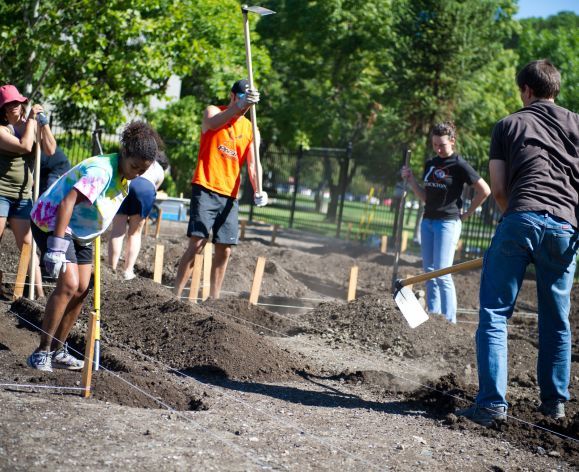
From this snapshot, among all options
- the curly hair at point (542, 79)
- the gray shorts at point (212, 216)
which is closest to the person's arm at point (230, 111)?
the gray shorts at point (212, 216)

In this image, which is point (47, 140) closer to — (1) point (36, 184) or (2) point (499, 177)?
(1) point (36, 184)

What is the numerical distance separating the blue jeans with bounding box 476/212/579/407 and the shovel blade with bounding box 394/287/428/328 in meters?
1.08

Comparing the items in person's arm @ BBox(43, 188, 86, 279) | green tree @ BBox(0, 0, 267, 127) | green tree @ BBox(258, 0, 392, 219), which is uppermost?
green tree @ BBox(258, 0, 392, 219)

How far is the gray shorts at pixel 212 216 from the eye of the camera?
797cm

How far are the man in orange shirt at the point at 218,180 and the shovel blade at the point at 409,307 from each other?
2.19 m

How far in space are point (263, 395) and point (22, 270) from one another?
10.7 ft

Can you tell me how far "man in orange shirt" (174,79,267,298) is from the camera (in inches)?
313

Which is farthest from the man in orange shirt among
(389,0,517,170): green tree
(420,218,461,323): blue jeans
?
(389,0,517,170): green tree

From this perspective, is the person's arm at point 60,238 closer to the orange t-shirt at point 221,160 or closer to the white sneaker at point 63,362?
the white sneaker at point 63,362

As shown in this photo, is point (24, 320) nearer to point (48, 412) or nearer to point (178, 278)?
point (178, 278)

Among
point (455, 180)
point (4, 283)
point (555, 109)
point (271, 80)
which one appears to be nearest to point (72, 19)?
point (4, 283)

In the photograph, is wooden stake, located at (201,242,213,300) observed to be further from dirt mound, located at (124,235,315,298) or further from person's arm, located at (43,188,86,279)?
person's arm, located at (43,188,86,279)

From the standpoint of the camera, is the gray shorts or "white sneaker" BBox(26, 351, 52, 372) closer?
"white sneaker" BBox(26, 351, 52, 372)

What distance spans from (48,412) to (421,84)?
56.8 feet
